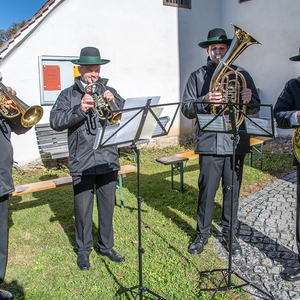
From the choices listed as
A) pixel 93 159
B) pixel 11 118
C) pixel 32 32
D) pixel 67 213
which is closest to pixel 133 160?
pixel 67 213

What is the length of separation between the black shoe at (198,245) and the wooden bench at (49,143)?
4.13 metres

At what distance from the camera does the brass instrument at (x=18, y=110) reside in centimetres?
261

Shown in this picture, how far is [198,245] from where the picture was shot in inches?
138

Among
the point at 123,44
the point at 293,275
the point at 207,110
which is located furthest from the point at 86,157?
the point at 123,44

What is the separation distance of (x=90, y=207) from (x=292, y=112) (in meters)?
2.29

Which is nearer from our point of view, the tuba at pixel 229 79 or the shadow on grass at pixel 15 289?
the shadow on grass at pixel 15 289

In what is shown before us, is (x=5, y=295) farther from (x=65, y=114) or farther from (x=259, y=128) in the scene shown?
(x=259, y=128)

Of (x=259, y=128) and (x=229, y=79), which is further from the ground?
(x=229, y=79)

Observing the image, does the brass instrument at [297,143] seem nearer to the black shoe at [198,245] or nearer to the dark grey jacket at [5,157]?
the black shoe at [198,245]

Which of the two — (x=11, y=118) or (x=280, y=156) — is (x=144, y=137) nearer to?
(x=11, y=118)

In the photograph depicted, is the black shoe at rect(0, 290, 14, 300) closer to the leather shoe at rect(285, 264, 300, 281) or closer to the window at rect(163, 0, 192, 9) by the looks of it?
the leather shoe at rect(285, 264, 300, 281)

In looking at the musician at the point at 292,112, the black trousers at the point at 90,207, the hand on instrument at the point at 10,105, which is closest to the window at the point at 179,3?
the musician at the point at 292,112

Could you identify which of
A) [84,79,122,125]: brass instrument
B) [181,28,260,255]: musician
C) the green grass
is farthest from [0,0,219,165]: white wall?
[181,28,260,255]: musician

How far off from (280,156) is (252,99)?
210 inches
